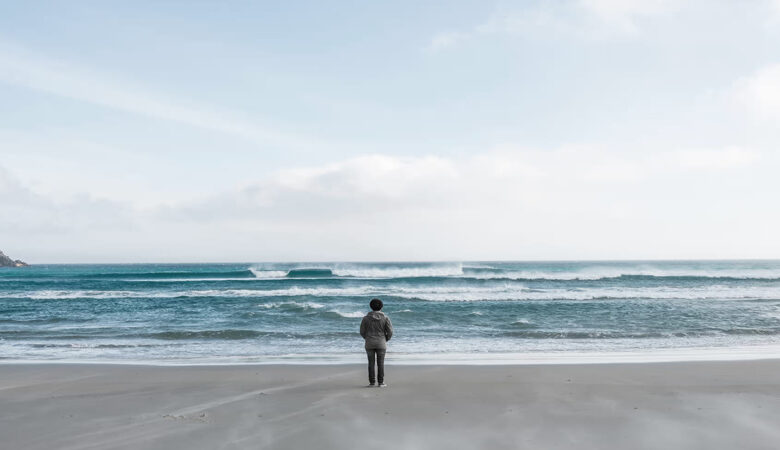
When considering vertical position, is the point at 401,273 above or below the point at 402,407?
below

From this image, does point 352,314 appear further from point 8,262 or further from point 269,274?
point 8,262

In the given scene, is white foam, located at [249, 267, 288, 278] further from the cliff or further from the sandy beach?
the cliff

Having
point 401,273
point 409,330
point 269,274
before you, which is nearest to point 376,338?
point 409,330

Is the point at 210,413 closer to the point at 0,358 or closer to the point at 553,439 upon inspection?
the point at 553,439

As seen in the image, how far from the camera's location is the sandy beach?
4910 millimetres

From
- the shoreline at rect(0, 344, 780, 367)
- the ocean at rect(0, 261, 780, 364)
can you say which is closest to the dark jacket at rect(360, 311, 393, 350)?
the shoreline at rect(0, 344, 780, 367)

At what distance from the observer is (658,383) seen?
7.27 meters

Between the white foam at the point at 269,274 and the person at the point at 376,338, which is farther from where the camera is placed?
the white foam at the point at 269,274

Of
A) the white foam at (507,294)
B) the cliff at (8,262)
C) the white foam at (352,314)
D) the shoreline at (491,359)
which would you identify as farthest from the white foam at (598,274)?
the cliff at (8,262)

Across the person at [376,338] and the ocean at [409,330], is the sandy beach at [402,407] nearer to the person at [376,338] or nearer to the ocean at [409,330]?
the person at [376,338]

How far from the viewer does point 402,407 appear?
6.09m

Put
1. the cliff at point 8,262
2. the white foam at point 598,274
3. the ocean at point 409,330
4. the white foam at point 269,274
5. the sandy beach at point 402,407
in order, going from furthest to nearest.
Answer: the cliff at point 8,262, the white foam at point 269,274, the white foam at point 598,274, the ocean at point 409,330, the sandy beach at point 402,407

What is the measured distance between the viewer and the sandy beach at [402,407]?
4.91m

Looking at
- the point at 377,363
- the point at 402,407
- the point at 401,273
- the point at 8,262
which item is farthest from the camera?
the point at 8,262
